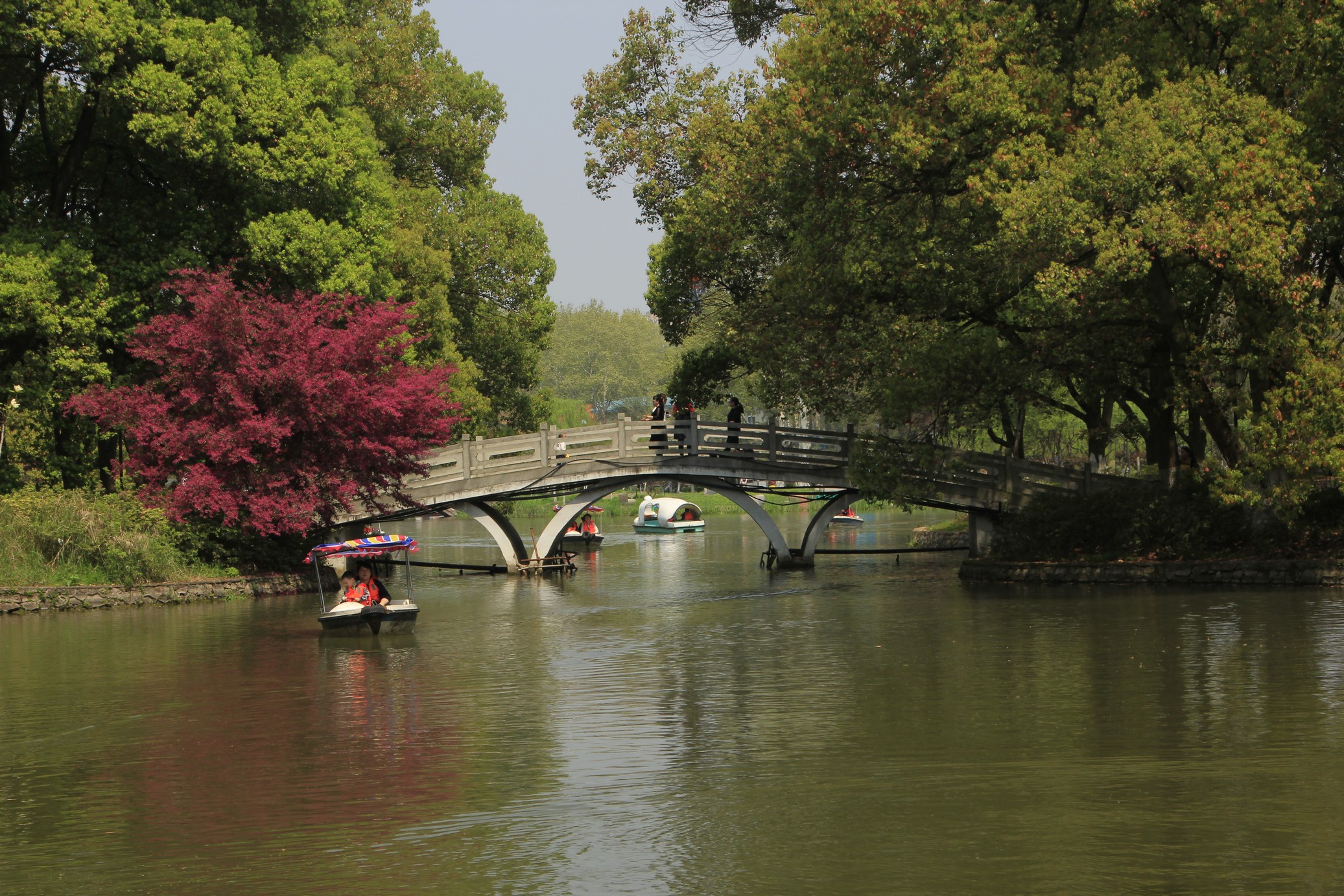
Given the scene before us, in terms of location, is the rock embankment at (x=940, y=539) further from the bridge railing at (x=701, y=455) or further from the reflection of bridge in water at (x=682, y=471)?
the reflection of bridge in water at (x=682, y=471)

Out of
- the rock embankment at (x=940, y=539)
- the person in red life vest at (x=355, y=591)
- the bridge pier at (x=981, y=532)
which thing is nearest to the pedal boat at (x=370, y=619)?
the person in red life vest at (x=355, y=591)

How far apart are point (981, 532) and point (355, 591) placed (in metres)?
17.0

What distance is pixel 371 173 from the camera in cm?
3653

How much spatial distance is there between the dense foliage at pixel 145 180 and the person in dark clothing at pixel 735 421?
866 centimetres

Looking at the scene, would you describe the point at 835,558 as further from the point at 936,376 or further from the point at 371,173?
the point at 371,173

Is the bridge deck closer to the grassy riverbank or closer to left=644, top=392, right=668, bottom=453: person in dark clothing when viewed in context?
left=644, top=392, right=668, bottom=453: person in dark clothing

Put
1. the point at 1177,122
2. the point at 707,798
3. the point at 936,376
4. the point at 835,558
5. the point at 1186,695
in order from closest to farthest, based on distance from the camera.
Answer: the point at 707,798 < the point at 1186,695 < the point at 1177,122 < the point at 936,376 < the point at 835,558

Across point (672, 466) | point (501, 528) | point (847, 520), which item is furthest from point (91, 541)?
point (847, 520)

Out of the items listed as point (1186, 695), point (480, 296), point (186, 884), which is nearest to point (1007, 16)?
point (1186, 695)

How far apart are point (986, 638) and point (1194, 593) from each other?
22.8 ft

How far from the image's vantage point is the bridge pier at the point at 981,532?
34.5m

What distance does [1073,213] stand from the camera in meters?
24.3

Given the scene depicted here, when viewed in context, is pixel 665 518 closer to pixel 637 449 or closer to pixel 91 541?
pixel 637 449

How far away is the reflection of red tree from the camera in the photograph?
11234 millimetres
